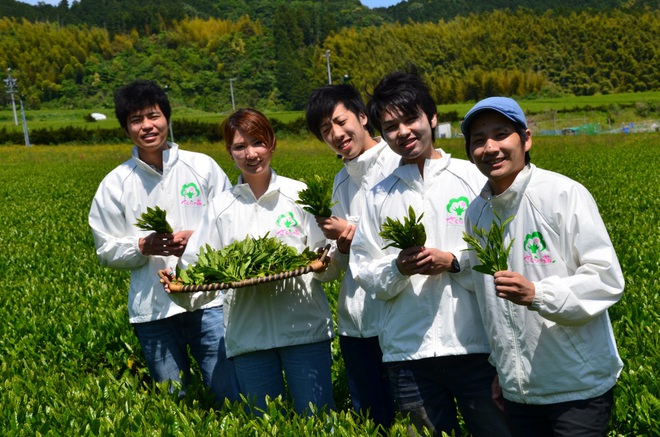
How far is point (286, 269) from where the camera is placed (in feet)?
14.8

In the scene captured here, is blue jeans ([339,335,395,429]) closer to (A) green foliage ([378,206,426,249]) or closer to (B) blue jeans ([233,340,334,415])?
(B) blue jeans ([233,340,334,415])

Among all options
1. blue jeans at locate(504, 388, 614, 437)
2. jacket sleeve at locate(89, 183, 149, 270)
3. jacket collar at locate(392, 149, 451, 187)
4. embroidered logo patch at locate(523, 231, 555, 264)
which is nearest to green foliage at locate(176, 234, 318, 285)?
jacket sleeve at locate(89, 183, 149, 270)

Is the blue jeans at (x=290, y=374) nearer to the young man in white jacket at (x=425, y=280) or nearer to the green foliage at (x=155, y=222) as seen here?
the young man in white jacket at (x=425, y=280)

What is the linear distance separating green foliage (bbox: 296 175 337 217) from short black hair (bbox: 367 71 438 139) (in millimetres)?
499

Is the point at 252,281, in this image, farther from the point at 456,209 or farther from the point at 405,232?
the point at 456,209

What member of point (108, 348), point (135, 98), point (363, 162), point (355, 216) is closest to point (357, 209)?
point (355, 216)

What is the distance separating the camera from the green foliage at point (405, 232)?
3748 mm

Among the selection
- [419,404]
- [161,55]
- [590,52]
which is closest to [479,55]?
[590,52]

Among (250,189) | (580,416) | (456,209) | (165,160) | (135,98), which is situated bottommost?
(580,416)

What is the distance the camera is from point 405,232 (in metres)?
3.77

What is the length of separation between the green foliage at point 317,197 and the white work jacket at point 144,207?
3.82 feet

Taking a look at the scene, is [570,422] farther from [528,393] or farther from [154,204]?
[154,204]

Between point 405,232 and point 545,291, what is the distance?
776 millimetres

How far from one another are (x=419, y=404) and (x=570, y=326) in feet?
3.20
